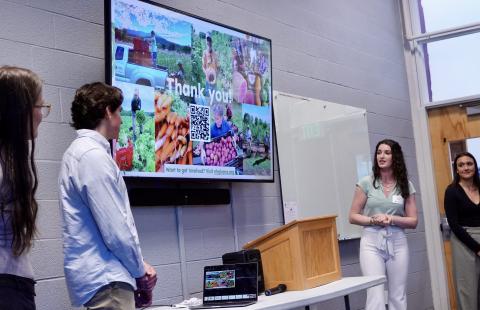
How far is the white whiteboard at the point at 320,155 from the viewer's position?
388cm

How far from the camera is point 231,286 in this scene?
99.4 inches

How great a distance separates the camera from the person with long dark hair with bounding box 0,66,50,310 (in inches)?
56.0

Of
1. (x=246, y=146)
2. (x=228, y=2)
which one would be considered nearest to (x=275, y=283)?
(x=246, y=146)

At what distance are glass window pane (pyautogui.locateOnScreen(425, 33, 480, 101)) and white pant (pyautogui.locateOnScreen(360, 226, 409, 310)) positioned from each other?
7.50 ft

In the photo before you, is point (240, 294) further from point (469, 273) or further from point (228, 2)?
point (469, 273)

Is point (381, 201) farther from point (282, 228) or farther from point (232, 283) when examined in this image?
point (232, 283)

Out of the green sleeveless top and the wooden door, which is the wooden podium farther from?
the wooden door

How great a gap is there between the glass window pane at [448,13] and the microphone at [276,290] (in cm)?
367

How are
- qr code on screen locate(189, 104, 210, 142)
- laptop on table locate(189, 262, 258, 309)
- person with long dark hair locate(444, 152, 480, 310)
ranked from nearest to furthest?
1. laptop on table locate(189, 262, 258, 309)
2. qr code on screen locate(189, 104, 210, 142)
3. person with long dark hair locate(444, 152, 480, 310)

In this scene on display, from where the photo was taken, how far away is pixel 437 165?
5.54 metres

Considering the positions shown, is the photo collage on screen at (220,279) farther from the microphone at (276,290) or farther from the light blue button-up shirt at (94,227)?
the light blue button-up shirt at (94,227)

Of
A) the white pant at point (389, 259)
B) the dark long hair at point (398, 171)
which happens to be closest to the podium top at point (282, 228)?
the white pant at point (389, 259)

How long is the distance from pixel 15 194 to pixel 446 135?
4743 millimetres

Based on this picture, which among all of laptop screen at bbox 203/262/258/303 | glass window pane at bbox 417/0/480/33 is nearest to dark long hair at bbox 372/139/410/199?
laptop screen at bbox 203/262/258/303
